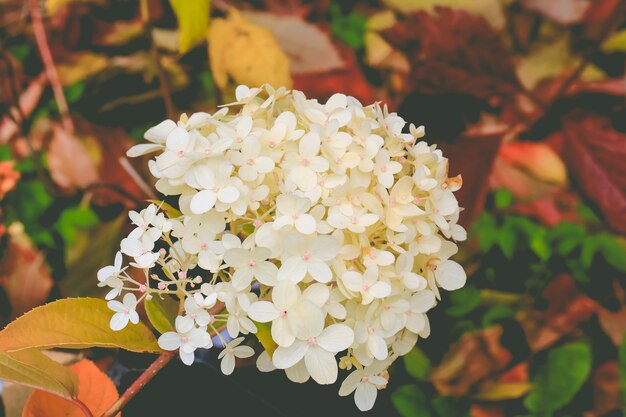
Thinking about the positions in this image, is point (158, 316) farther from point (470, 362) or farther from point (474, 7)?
point (474, 7)

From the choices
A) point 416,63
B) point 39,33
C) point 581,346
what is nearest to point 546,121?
point 416,63

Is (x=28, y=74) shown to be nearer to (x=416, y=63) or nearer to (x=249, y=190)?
(x=416, y=63)

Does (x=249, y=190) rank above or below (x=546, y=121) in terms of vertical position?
above

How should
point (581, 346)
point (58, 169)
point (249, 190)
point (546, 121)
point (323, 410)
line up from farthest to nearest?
point (58, 169), point (546, 121), point (581, 346), point (323, 410), point (249, 190)

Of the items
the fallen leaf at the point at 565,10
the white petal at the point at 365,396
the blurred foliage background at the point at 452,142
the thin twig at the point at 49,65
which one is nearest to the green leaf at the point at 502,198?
the blurred foliage background at the point at 452,142

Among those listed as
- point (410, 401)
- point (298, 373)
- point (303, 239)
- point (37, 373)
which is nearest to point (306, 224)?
point (303, 239)

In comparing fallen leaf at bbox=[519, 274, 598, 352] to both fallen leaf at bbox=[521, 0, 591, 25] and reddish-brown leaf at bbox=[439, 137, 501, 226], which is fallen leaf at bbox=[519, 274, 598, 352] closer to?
reddish-brown leaf at bbox=[439, 137, 501, 226]
